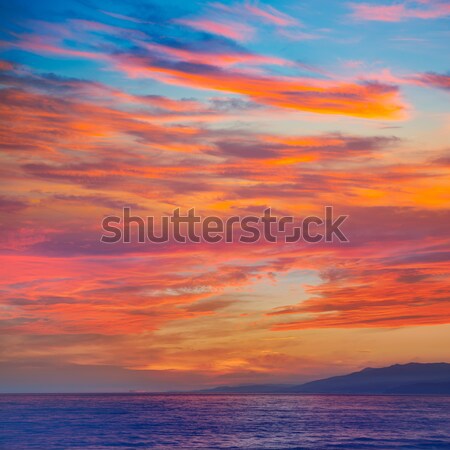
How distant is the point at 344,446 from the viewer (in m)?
64.9

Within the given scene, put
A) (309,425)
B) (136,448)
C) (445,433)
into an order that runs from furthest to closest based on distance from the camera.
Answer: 1. (309,425)
2. (445,433)
3. (136,448)

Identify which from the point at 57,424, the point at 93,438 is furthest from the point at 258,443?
the point at 57,424

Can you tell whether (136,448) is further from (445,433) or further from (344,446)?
(445,433)

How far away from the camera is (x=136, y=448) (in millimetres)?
63688

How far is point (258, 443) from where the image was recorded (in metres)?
68.6

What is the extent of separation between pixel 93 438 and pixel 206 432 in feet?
51.9

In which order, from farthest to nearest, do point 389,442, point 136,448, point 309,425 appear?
point 309,425
point 389,442
point 136,448

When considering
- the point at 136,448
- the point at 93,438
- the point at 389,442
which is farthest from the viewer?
the point at 93,438

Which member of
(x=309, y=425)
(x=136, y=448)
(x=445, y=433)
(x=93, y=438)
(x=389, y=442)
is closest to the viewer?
(x=136, y=448)

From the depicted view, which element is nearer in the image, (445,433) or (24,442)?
(24,442)

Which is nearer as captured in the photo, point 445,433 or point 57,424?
point 445,433

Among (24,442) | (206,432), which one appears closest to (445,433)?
(206,432)

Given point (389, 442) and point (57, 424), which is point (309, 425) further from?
point (57, 424)

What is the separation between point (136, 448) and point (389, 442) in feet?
82.0
